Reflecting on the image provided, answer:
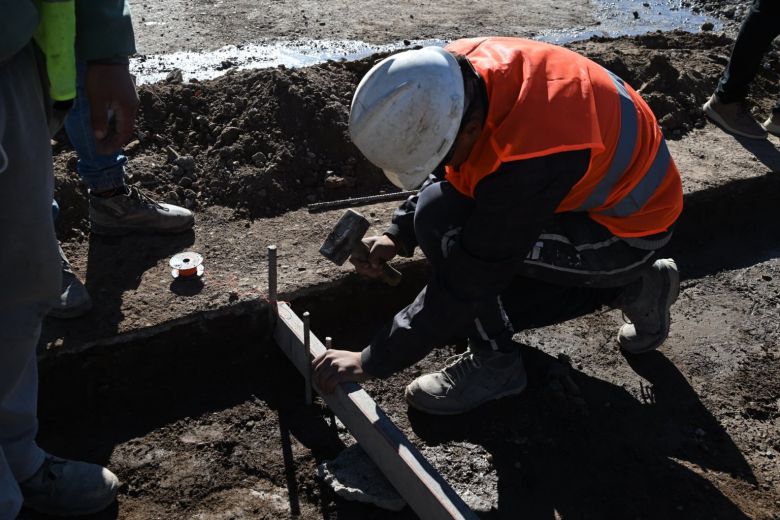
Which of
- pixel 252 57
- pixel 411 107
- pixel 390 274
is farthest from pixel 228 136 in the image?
pixel 411 107

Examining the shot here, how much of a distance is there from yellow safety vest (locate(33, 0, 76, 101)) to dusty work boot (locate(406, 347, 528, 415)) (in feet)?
5.70

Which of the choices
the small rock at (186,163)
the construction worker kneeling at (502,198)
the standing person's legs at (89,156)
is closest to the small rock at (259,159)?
the small rock at (186,163)

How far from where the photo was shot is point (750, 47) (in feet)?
14.8

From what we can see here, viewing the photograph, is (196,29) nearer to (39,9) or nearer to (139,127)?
(139,127)

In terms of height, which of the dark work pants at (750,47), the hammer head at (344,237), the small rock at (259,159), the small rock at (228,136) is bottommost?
the small rock at (259,159)

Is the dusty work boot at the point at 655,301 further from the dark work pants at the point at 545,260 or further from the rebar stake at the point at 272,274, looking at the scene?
the rebar stake at the point at 272,274

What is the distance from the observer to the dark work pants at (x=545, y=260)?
2.77 m

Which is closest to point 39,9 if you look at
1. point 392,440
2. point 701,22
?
point 392,440

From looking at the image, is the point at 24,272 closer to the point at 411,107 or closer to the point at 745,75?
the point at 411,107

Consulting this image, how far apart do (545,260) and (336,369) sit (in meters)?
0.87

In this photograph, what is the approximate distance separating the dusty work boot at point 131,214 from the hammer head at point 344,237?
1.00 meters

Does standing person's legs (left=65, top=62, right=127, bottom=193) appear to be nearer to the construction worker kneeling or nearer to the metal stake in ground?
the metal stake in ground

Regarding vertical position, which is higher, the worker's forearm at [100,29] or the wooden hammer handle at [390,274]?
the worker's forearm at [100,29]

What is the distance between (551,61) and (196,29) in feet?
14.1
